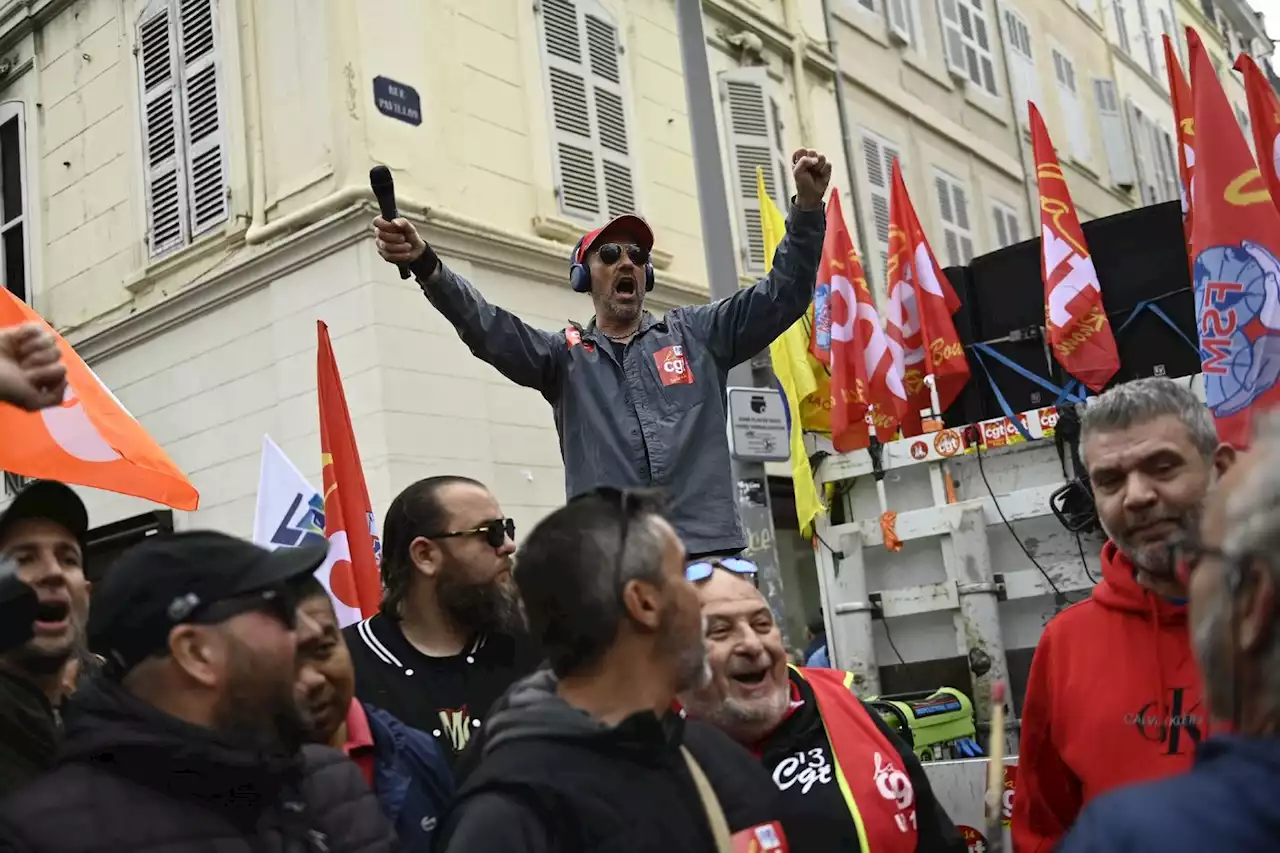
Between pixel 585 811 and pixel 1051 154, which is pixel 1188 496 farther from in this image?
pixel 1051 154

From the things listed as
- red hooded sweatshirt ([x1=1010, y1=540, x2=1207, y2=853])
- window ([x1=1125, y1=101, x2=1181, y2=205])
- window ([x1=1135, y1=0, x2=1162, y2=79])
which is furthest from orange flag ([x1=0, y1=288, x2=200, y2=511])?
window ([x1=1135, y1=0, x2=1162, y2=79])

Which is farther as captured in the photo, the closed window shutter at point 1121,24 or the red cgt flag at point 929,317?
the closed window shutter at point 1121,24

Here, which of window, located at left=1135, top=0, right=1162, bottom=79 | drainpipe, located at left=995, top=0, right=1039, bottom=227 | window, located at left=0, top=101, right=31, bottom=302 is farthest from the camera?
window, located at left=1135, top=0, right=1162, bottom=79

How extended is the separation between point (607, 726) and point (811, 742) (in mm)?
991

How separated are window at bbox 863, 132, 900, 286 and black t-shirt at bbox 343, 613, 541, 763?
423 inches

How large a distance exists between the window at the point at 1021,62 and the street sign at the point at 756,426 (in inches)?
526

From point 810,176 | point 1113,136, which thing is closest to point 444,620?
point 810,176

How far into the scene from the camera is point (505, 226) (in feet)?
30.9

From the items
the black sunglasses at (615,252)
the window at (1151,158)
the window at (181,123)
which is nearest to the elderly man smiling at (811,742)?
the black sunglasses at (615,252)

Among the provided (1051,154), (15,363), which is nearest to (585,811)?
(15,363)

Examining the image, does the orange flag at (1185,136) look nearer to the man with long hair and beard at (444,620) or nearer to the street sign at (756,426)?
the street sign at (756,426)

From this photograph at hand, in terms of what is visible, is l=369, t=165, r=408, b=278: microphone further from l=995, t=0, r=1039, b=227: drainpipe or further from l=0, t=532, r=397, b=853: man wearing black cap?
l=995, t=0, r=1039, b=227: drainpipe

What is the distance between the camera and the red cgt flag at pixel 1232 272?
4469 mm

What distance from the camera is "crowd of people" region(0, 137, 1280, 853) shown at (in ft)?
5.85
